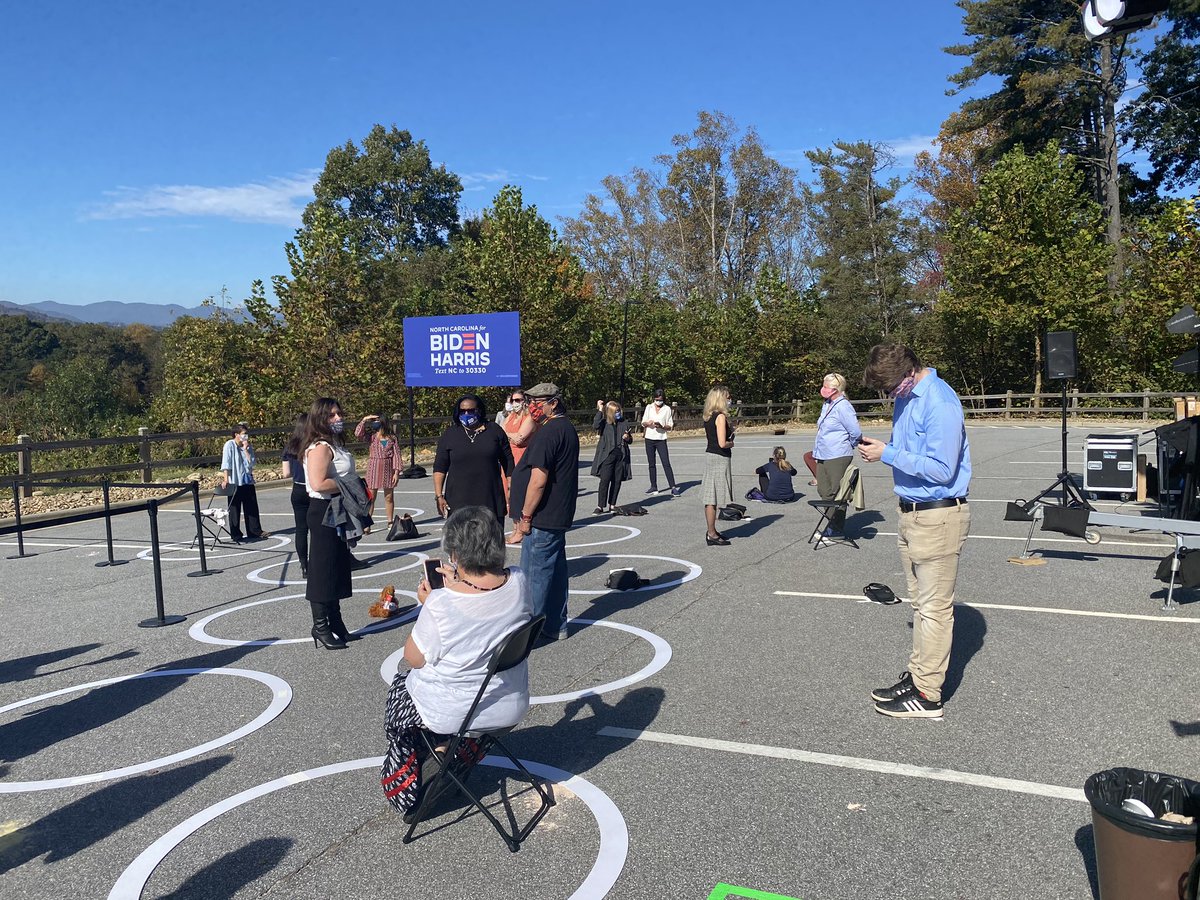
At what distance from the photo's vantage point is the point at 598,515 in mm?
13102

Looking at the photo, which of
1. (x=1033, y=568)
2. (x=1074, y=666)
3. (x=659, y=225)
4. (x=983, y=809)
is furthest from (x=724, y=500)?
(x=659, y=225)

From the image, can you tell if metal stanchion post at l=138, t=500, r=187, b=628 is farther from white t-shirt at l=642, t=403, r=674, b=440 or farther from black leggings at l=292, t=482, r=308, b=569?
white t-shirt at l=642, t=403, r=674, b=440

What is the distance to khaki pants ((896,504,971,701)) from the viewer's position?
4801mm

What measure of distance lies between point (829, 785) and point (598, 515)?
9.06 meters

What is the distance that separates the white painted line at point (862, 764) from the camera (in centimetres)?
403

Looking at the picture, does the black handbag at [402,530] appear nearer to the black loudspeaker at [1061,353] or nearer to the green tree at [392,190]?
the black loudspeaker at [1061,353]

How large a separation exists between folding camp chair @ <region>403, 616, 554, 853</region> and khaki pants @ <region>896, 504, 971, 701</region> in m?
2.27

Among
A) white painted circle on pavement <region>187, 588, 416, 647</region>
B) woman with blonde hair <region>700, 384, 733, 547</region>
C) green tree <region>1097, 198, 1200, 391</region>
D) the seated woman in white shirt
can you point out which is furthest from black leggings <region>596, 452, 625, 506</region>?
green tree <region>1097, 198, 1200, 391</region>

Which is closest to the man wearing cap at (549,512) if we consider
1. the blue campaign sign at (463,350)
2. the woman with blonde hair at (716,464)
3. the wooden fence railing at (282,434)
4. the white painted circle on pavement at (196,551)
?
the woman with blonde hair at (716,464)

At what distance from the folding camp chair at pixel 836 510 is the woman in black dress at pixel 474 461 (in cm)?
386

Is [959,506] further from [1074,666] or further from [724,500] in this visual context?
[724,500]

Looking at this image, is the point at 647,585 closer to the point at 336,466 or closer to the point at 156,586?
the point at 336,466

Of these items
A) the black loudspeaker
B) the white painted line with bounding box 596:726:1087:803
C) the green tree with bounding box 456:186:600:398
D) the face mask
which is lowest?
the white painted line with bounding box 596:726:1087:803

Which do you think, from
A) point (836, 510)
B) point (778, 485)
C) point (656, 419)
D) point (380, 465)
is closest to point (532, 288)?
point (656, 419)
